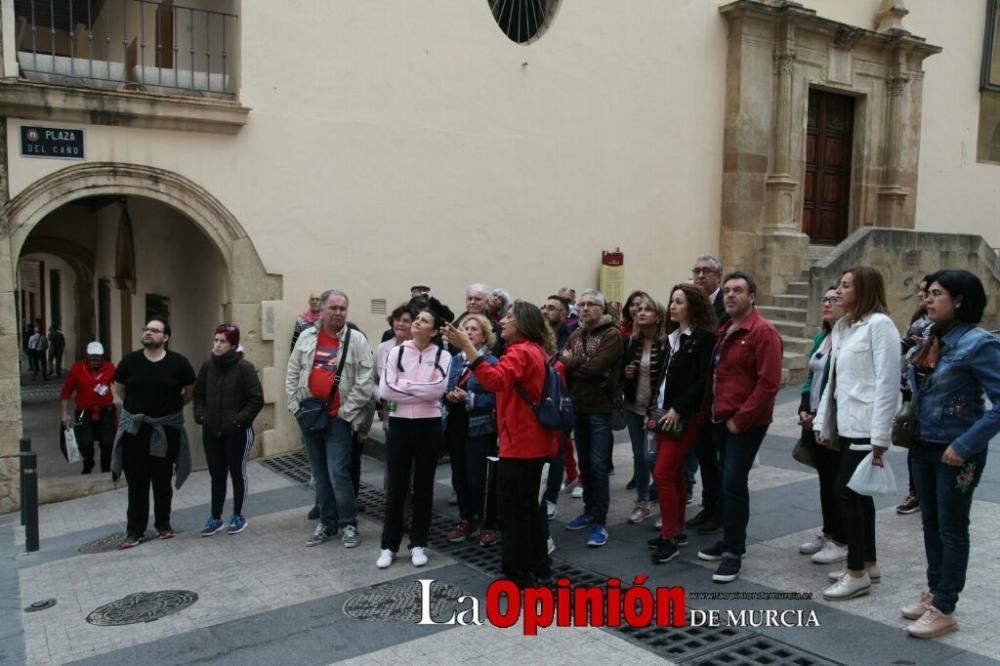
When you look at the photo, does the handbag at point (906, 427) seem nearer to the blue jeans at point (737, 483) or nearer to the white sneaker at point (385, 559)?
the blue jeans at point (737, 483)

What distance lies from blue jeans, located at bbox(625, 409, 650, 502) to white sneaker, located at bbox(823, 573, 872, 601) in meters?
1.87

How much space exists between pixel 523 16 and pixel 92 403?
749 centimetres

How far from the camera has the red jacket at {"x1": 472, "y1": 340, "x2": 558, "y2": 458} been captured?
4.96 meters

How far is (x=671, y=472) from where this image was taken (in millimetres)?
5418

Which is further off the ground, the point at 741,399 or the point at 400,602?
the point at 741,399

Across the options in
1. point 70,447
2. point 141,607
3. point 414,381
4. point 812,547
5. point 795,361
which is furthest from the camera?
point 795,361

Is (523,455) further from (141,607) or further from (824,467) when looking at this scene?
(141,607)

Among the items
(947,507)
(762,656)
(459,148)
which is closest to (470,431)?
(762,656)

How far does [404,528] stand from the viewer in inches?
244

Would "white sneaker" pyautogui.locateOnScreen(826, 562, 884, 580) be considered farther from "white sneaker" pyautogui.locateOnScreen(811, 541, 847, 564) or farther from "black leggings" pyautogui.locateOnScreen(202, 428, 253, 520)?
"black leggings" pyautogui.locateOnScreen(202, 428, 253, 520)

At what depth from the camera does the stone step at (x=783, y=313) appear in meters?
13.0

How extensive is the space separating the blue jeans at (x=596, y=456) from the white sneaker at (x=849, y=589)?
Answer: 168cm

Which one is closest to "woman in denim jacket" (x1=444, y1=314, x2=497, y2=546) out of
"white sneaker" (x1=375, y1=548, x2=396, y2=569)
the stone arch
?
"white sneaker" (x1=375, y1=548, x2=396, y2=569)

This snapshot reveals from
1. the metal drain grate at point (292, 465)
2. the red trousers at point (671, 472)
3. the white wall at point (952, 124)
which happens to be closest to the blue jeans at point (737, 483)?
the red trousers at point (671, 472)
